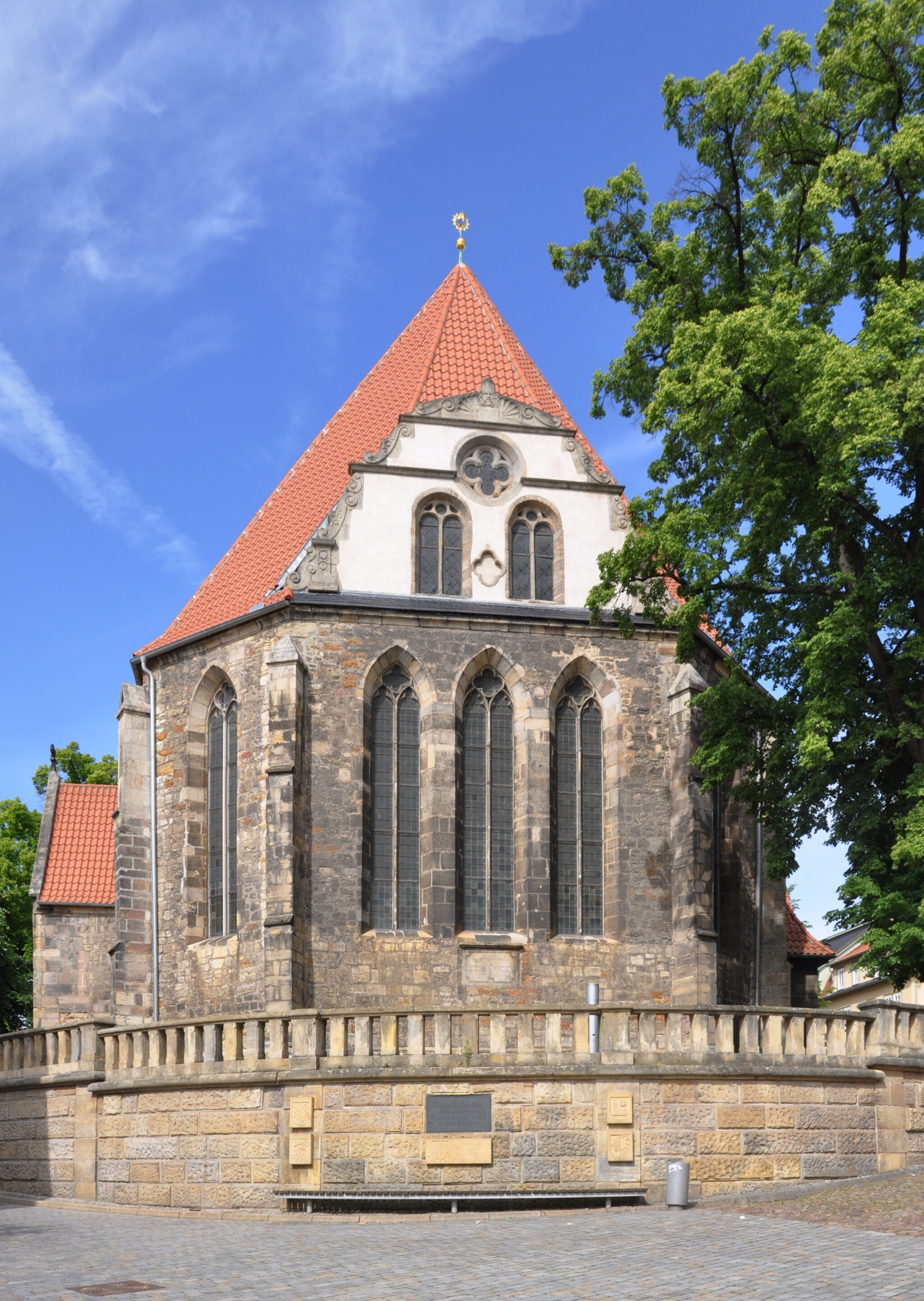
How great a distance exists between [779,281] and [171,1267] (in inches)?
561

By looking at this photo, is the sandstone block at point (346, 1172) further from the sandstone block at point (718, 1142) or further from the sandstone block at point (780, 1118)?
the sandstone block at point (780, 1118)

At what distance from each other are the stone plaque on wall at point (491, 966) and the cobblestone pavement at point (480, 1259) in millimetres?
7861

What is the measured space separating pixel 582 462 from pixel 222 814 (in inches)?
326

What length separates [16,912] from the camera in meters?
37.9

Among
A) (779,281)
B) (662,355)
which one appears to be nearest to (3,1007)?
(662,355)

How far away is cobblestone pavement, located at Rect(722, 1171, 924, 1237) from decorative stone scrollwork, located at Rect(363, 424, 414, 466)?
13558mm

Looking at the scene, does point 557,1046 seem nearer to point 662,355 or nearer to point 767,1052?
point 767,1052

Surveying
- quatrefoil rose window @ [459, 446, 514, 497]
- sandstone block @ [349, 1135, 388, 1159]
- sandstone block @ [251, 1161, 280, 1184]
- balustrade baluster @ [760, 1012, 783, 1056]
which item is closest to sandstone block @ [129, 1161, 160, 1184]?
sandstone block @ [251, 1161, 280, 1184]

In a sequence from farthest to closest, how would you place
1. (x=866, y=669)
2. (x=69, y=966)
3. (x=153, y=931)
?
(x=69, y=966) < (x=153, y=931) < (x=866, y=669)

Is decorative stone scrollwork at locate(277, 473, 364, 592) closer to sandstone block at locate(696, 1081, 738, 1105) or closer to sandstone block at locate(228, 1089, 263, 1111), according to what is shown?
sandstone block at locate(228, 1089, 263, 1111)

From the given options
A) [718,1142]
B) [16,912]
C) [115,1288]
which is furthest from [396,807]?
[16,912]

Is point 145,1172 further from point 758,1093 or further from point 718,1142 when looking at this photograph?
point 758,1093

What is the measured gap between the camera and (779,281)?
1928 centimetres

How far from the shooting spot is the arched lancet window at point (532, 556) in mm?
23578
